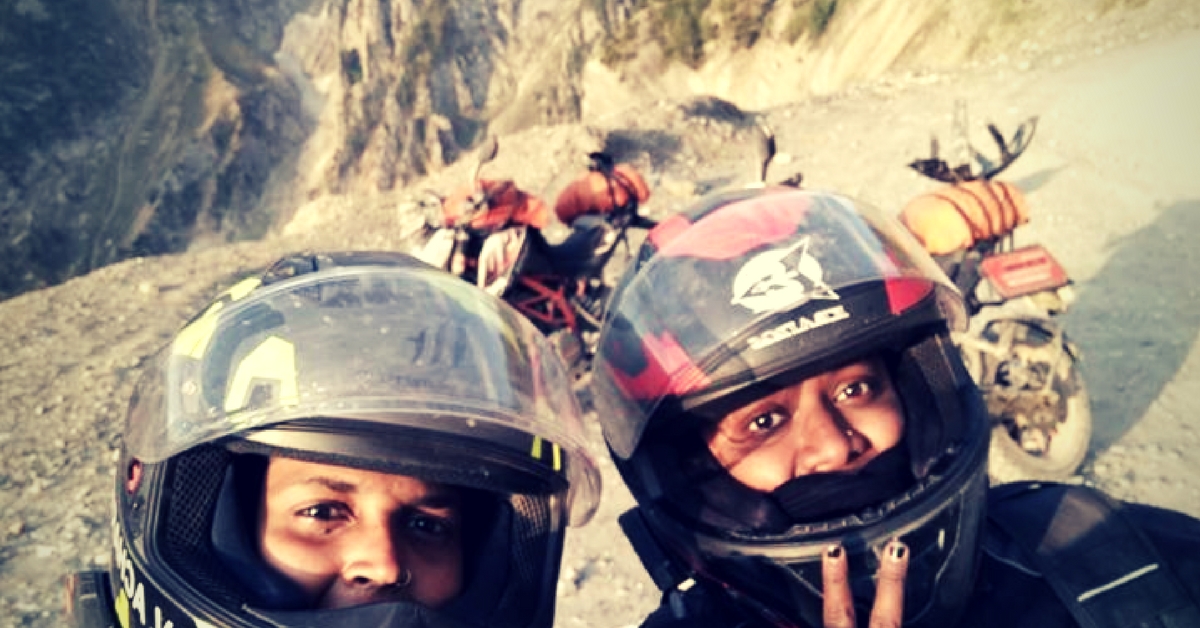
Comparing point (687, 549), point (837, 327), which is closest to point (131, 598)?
point (687, 549)

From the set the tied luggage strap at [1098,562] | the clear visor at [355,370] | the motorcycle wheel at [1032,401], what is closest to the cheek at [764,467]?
the clear visor at [355,370]

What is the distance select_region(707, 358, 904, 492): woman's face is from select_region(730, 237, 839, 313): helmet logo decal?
0.20 meters

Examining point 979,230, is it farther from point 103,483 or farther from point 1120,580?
point 103,483

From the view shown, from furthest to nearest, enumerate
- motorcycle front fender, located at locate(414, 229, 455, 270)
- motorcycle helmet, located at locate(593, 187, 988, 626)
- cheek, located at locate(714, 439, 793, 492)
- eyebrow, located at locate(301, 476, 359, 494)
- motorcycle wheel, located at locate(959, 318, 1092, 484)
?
1. motorcycle front fender, located at locate(414, 229, 455, 270)
2. motorcycle wheel, located at locate(959, 318, 1092, 484)
3. cheek, located at locate(714, 439, 793, 492)
4. motorcycle helmet, located at locate(593, 187, 988, 626)
5. eyebrow, located at locate(301, 476, 359, 494)

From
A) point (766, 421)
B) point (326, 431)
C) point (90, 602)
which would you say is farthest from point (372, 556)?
point (766, 421)

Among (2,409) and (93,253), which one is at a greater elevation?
(93,253)

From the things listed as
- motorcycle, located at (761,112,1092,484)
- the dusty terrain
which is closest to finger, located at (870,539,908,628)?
the dusty terrain

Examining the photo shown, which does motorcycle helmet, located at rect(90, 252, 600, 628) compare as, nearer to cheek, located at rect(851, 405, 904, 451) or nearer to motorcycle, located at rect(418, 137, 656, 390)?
cheek, located at rect(851, 405, 904, 451)

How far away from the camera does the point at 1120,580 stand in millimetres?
1687

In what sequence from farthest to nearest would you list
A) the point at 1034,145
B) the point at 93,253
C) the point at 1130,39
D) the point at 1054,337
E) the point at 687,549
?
1. the point at 93,253
2. the point at 1130,39
3. the point at 1034,145
4. the point at 1054,337
5. the point at 687,549

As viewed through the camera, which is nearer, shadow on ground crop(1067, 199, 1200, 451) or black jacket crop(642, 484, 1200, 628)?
black jacket crop(642, 484, 1200, 628)

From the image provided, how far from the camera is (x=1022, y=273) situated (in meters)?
4.14

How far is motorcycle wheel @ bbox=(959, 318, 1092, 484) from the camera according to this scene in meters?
4.23

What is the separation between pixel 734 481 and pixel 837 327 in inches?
17.4
